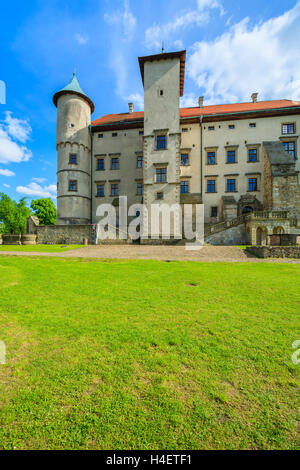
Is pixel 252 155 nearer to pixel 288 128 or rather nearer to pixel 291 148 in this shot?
pixel 291 148

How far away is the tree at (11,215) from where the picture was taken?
138ft

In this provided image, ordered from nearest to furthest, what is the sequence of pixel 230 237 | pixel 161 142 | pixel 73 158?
pixel 230 237
pixel 161 142
pixel 73 158

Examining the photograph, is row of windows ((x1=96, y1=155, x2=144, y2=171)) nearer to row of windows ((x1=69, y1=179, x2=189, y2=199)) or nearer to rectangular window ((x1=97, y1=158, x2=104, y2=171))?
rectangular window ((x1=97, y1=158, x2=104, y2=171))

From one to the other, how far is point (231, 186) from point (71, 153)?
23024 millimetres

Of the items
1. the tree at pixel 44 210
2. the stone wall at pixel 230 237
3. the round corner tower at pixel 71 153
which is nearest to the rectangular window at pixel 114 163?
the round corner tower at pixel 71 153

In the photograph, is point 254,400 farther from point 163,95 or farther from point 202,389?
point 163,95

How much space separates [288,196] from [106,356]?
85.2ft

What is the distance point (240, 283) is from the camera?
6.45 metres

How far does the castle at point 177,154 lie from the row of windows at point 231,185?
0.13m

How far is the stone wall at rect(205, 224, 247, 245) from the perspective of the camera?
65.3 feet

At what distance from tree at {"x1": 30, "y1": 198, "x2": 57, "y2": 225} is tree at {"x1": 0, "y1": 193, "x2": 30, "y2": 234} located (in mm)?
4397

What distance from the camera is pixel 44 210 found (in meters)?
49.7

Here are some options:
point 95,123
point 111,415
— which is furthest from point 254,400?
point 95,123

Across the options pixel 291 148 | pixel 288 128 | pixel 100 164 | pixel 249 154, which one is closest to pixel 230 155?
pixel 249 154
